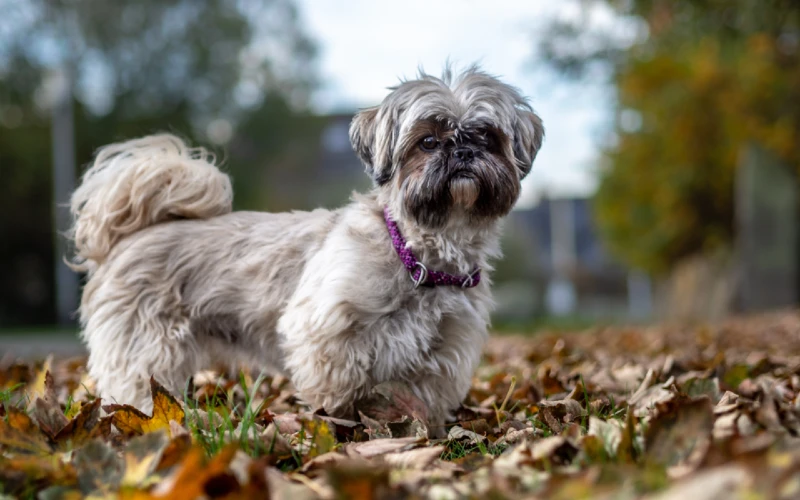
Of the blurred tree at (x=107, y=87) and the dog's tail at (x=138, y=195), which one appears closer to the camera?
the dog's tail at (x=138, y=195)

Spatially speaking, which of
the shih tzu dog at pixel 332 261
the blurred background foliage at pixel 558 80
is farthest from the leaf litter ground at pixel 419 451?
the blurred background foliage at pixel 558 80

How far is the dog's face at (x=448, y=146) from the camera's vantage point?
3781 mm

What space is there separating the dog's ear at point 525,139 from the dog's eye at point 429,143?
44 centimetres

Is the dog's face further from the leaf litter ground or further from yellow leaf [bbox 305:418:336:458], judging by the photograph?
yellow leaf [bbox 305:418:336:458]

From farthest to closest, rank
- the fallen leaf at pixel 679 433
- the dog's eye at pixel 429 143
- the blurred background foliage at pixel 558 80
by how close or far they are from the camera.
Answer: the blurred background foliage at pixel 558 80 → the dog's eye at pixel 429 143 → the fallen leaf at pixel 679 433

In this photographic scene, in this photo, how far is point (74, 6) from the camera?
26.9 m

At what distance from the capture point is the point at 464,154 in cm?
379

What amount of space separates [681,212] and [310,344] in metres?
16.4

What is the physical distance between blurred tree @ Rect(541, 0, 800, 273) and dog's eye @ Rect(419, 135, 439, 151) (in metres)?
8.83

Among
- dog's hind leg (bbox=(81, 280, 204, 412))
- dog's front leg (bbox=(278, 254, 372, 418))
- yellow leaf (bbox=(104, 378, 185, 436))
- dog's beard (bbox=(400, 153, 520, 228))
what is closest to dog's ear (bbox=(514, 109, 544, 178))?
dog's beard (bbox=(400, 153, 520, 228))

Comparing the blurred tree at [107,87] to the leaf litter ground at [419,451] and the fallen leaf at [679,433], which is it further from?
the fallen leaf at [679,433]

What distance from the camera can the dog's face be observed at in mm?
3781

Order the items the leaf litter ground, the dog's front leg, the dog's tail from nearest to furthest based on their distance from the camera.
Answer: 1. the leaf litter ground
2. the dog's front leg
3. the dog's tail

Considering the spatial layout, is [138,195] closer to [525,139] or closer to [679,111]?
[525,139]
